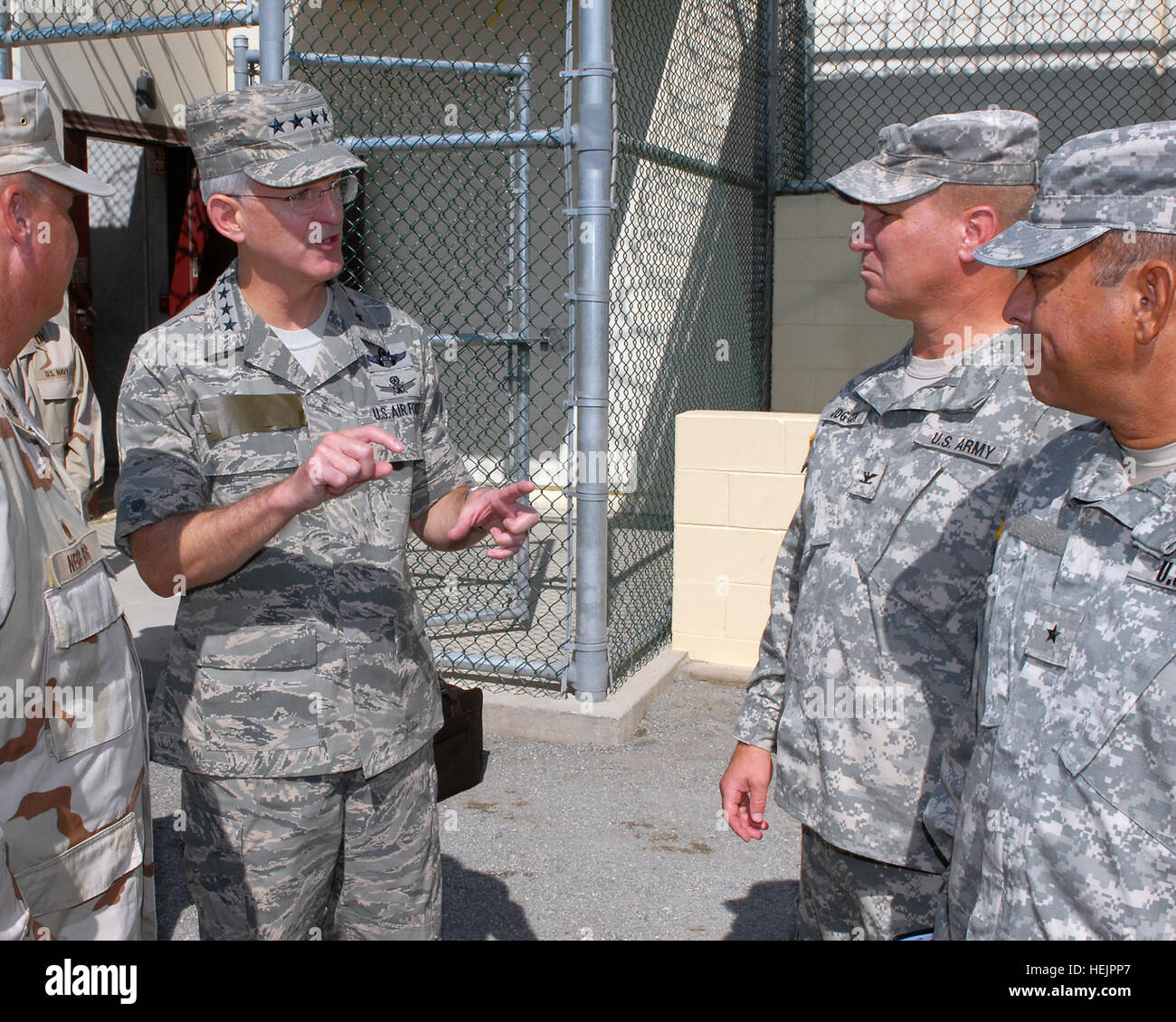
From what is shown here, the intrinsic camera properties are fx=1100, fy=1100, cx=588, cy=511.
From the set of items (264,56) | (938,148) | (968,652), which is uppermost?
(264,56)

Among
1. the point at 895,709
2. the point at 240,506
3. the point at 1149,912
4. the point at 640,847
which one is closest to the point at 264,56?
the point at 240,506

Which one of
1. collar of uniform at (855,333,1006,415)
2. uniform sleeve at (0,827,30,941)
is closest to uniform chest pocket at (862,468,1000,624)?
collar of uniform at (855,333,1006,415)

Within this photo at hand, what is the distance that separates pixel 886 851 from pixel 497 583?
4439 mm

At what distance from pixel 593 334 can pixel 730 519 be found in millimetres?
1354

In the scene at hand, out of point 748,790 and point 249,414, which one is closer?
point 249,414

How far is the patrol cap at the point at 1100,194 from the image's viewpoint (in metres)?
1.38

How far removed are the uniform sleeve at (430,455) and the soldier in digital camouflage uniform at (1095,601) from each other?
1.28 metres

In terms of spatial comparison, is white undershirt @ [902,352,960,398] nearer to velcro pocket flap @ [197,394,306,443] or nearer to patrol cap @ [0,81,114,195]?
velcro pocket flap @ [197,394,306,443]

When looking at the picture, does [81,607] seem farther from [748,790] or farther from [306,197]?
[748,790]

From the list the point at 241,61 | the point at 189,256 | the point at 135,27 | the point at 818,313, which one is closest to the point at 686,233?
the point at 818,313

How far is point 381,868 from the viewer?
223cm

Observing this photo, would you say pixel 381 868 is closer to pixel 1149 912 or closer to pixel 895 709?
pixel 895 709

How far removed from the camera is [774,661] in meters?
2.37

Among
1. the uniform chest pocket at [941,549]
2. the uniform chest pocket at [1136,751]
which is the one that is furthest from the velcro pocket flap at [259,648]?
the uniform chest pocket at [1136,751]
